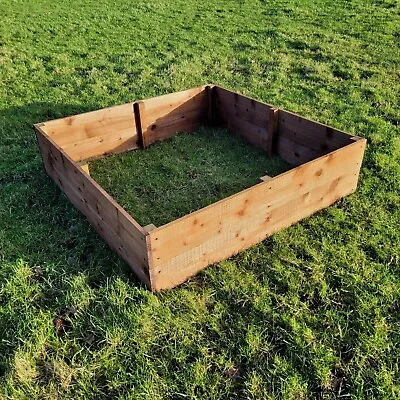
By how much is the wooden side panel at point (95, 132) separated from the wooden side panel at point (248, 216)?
255 centimetres

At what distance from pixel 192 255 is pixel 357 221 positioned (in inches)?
71.3

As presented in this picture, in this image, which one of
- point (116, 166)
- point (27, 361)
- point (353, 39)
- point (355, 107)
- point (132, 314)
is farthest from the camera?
point (353, 39)

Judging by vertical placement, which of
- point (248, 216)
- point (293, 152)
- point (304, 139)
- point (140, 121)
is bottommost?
point (293, 152)

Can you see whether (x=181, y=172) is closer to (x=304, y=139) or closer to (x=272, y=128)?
(x=272, y=128)

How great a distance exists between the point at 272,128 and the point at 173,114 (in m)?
1.47

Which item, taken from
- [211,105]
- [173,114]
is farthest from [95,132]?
[211,105]

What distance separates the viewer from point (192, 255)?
3416 millimetres

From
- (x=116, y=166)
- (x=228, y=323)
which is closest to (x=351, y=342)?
(x=228, y=323)

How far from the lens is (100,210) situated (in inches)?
145

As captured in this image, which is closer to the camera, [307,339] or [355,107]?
[307,339]

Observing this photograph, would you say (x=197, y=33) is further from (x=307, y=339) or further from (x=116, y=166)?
(x=307, y=339)

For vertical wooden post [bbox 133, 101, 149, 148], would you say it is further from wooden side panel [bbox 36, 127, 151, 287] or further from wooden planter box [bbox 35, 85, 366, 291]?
wooden side panel [bbox 36, 127, 151, 287]

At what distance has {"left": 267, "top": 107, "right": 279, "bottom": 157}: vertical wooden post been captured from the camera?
16.9 ft

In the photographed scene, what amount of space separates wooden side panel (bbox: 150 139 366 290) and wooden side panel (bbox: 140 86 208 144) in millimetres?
2524
